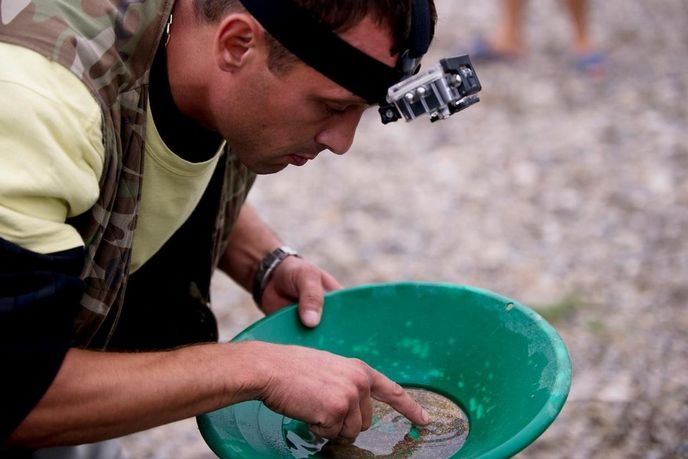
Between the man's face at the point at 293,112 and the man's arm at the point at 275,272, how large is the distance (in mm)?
399

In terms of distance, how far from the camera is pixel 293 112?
1.72 m

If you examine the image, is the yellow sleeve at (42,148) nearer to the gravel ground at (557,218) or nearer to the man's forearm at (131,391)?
the man's forearm at (131,391)

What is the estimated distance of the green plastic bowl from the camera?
174 cm

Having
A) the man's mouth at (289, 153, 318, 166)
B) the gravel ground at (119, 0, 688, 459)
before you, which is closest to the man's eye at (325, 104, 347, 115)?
the man's mouth at (289, 153, 318, 166)

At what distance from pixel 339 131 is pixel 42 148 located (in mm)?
601

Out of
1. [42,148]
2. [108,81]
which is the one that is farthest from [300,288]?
[42,148]

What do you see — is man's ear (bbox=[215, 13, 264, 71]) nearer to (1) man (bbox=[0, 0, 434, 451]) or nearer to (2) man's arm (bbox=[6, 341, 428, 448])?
Answer: (1) man (bbox=[0, 0, 434, 451])

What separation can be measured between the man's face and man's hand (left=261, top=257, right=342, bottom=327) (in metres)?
0.39

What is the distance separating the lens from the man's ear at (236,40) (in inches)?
64.2

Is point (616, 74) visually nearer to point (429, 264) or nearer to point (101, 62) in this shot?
point (429, 264)

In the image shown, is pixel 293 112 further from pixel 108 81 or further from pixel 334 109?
pixel 108 81

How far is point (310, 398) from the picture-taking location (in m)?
1.63

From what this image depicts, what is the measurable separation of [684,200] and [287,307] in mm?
3051

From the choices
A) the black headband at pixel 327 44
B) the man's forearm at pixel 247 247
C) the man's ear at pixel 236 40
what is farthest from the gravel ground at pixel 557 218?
the man's ear at pixel 236 40
